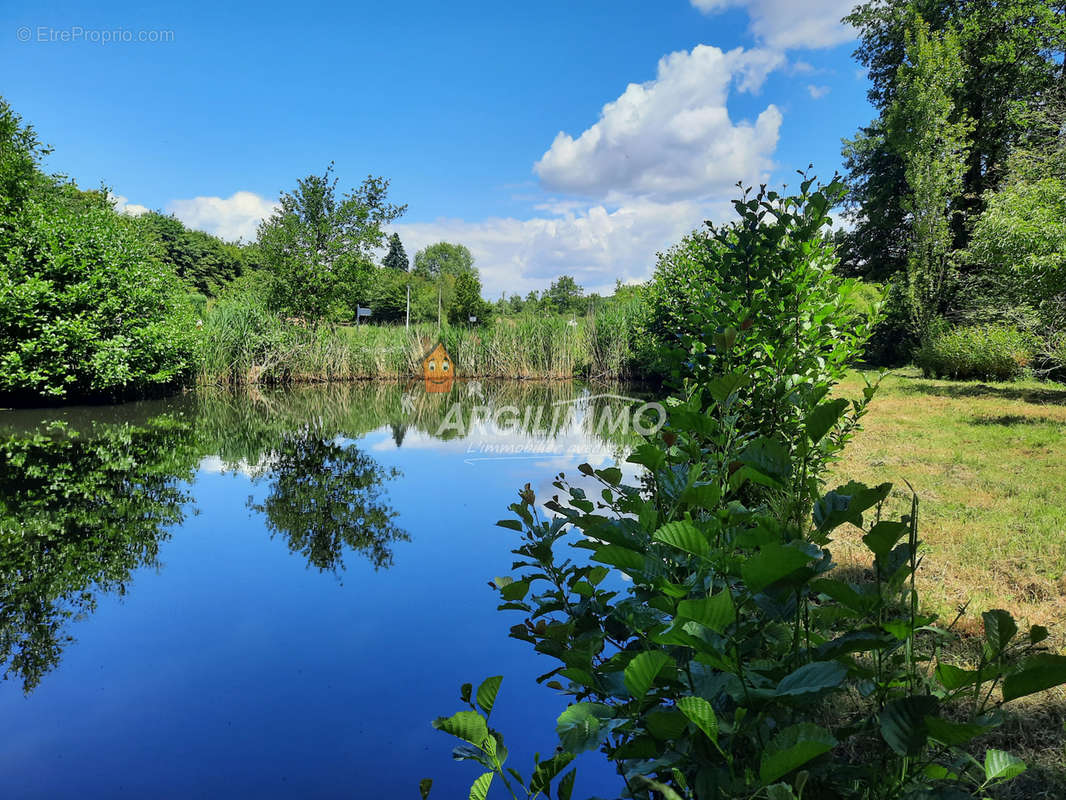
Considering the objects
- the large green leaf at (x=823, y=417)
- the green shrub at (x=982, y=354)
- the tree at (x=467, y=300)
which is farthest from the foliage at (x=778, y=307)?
the tree at (x=467, y=300)


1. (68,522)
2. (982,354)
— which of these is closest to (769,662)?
(68,522)

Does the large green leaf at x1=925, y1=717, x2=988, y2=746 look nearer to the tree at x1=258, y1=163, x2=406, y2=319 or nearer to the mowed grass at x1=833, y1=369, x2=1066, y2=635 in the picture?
the mowed grass at x1=833, y1=369, x2=1066, y2=635

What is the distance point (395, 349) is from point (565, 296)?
3882 cm

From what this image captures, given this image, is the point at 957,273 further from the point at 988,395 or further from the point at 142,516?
the point at 142,516

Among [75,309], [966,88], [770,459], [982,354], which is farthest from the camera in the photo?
[966,88]

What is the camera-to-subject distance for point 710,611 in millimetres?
669

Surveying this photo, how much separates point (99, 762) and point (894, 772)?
261 centimetres

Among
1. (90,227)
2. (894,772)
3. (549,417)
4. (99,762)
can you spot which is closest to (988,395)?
(549,417)

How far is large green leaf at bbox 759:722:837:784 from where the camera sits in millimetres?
606

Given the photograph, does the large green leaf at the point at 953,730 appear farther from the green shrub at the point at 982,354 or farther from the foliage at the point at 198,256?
the foliage at the point at 198,256

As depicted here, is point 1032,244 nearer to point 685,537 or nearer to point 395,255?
point 685,537

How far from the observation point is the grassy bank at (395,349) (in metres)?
16.3

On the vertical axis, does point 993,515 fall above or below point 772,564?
below

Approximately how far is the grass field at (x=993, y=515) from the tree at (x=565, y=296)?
135 feet
